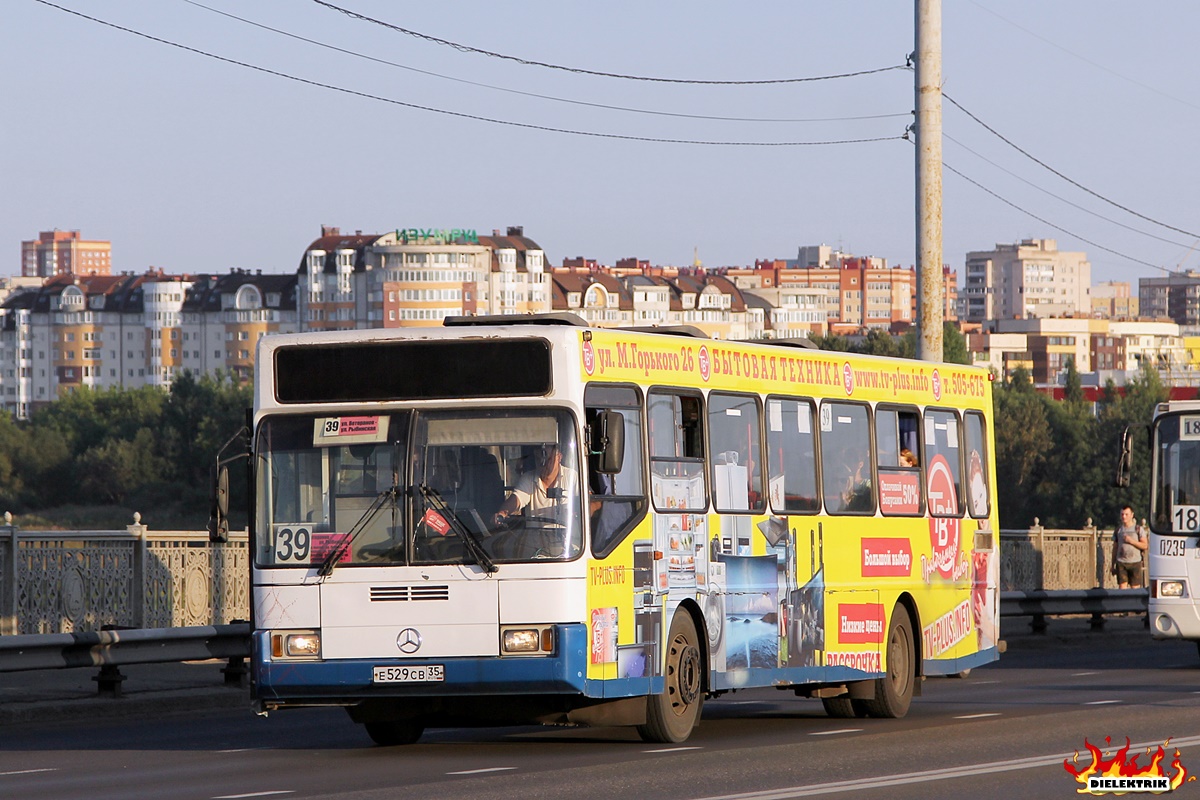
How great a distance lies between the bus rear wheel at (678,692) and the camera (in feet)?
44.2

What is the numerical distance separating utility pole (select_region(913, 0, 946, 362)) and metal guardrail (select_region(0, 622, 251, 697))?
9114 millimetres

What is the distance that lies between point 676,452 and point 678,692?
161 cm

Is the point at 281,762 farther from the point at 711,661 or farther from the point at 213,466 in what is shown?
the point at 711,661

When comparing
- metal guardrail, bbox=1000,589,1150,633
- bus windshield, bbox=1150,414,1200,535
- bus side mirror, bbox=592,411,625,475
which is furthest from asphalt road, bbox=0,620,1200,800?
metal guardrail, bbox=1000,589,1150,633

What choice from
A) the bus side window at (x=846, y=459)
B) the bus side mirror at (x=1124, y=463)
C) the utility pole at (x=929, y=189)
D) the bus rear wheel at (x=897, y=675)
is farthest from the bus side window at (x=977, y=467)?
the utility pole at (x=929, y=189)

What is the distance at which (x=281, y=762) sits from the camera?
13.0m

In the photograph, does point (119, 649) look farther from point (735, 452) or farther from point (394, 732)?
point (735, 452)

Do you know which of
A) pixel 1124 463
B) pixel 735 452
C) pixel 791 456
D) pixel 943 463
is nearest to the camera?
pixel 735 452

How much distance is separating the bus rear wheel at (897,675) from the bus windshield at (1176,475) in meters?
6.82

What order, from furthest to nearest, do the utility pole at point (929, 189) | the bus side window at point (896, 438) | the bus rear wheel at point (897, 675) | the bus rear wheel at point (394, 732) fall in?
the utility pole at point (929, 189) → the bus side window at point (896, 438) → the bus rear wheel at point (897, 675) → the bus rear wheel at point (394, 732)

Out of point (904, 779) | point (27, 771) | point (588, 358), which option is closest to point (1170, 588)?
point (588, 358)

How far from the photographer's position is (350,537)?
12.8 m

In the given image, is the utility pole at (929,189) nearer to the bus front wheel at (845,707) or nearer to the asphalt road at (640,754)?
the asphalt road at (640,754)

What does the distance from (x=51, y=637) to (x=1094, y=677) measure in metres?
10.4
